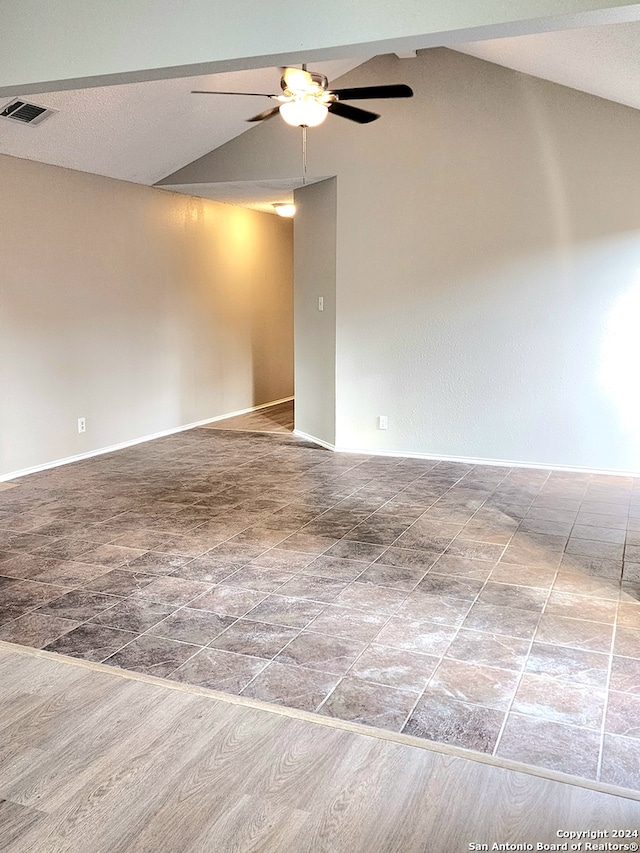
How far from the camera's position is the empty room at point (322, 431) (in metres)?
2.01

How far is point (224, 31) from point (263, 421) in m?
5.59

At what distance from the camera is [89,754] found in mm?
2059

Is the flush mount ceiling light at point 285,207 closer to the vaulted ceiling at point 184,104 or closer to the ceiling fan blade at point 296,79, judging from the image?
the vaulted ceiling at point 184,104

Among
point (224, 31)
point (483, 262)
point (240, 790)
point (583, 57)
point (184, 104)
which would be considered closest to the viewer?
point (240, 790)

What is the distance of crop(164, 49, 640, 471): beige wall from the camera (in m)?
5.32

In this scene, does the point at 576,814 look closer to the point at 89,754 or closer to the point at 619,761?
the point at 619,761

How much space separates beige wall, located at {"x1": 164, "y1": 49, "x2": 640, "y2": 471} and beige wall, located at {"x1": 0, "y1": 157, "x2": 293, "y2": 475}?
4.19 ft

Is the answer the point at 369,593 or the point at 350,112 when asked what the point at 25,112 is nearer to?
the point at 350,112

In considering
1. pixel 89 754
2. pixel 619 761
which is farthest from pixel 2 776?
pixel 619 761

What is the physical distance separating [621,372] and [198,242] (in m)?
Result: 4.36

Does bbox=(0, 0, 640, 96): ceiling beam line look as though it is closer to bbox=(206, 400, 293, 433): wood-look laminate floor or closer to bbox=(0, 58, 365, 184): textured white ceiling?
bbox=(0, 58, 365, 184): textured white ceiling

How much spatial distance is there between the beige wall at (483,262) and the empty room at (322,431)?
23 mm

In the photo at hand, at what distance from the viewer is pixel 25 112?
4.66 m

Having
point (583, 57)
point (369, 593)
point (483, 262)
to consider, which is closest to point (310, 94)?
point (583, 57)
